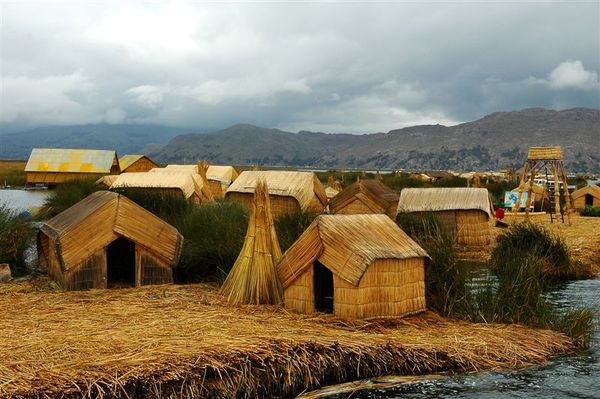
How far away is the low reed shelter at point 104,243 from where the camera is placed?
10.6 metres

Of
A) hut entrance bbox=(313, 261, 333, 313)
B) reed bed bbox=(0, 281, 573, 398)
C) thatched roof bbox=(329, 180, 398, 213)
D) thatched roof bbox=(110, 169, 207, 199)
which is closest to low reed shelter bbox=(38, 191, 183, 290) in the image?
reed bed bbox=(0, 281, 573, 398)

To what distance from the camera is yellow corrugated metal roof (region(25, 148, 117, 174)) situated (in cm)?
5453

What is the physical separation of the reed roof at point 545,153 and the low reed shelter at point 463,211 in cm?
486

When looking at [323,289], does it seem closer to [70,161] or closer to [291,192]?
[291,192]

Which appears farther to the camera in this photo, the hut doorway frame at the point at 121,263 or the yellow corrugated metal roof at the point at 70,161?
the yellow corrugated metal roof at the point at 70,161

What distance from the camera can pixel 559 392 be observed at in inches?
291

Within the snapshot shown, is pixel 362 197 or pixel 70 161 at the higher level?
pixel 70 161

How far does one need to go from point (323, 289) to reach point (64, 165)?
4814cm

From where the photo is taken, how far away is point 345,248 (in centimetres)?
873

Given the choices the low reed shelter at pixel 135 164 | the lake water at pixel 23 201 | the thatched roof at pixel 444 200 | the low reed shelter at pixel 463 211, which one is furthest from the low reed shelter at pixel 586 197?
the low reed shelter at pixel 135 164

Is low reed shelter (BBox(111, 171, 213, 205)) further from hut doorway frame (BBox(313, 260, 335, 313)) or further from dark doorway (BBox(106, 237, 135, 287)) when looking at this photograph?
hut doorway frame (BBox(313, 260, 335, 313))

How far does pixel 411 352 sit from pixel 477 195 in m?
13.4

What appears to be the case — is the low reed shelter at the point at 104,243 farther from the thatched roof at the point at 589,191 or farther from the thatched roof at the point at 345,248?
the thatched roof at the point at 589,191

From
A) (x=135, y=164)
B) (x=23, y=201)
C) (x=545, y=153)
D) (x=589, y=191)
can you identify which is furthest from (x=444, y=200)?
(x=135, y=164)
